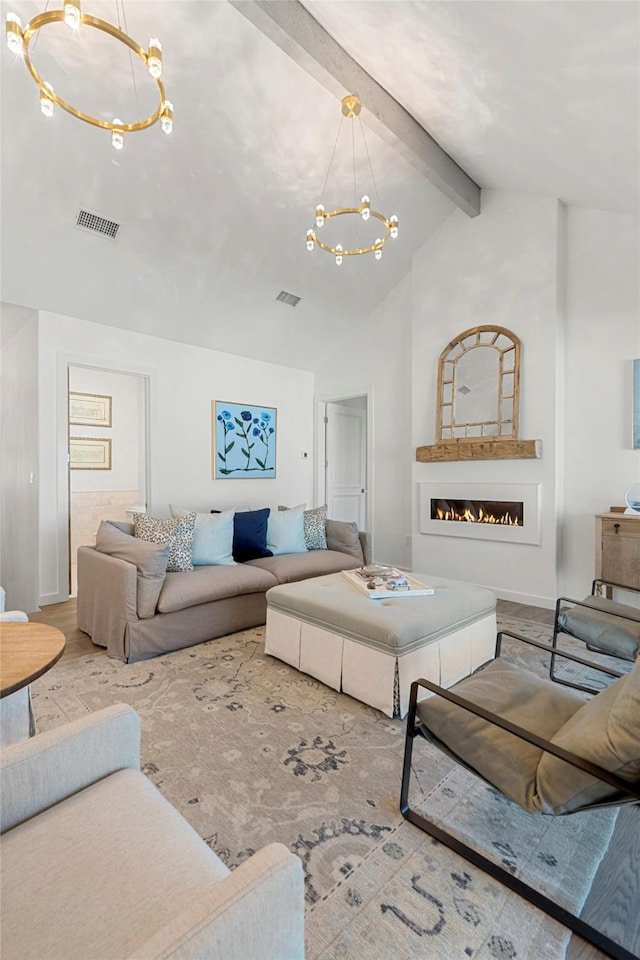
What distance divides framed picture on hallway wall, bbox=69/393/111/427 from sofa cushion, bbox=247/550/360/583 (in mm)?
3288

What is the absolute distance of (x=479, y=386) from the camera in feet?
14.8

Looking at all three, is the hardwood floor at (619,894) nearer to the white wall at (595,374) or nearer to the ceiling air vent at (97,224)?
the white wall at (595,374)

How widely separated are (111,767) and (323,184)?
14.3ft

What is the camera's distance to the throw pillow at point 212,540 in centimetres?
362

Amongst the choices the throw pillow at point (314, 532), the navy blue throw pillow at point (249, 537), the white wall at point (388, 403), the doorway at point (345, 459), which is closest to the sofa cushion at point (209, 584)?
the navy blue throw pillow at point (249, 537)

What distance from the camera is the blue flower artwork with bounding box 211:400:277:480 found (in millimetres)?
5309

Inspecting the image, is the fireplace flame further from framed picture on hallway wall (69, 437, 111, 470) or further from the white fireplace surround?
framed picture on hallway wall (69, 437, 111, 470)

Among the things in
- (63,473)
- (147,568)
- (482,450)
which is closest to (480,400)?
(482,450)

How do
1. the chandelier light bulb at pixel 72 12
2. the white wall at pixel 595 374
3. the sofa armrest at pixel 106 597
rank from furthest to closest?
1. the white wall at pixel 595 374
2. the sofa armrest at pixel 106 597
3. the chandelier light bulb at pixel 72 12

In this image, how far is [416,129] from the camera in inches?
138

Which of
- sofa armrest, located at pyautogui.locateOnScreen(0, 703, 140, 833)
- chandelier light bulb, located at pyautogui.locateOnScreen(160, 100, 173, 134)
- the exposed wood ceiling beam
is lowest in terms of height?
sofa armrest, located at pyautogui.locateOnScreen(0, 703, 140, 833)

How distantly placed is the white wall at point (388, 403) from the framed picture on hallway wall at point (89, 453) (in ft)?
10.6

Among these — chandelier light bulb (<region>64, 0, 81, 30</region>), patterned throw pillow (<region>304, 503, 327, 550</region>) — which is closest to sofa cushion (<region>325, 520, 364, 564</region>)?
patterned throw pillow (<region>304, 503, 327, 550</region>)

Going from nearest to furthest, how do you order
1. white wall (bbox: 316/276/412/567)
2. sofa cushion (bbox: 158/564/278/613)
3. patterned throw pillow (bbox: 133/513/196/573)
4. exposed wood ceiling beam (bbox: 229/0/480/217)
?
exposed wood ceiling beam (bbox: 229/0/480/217), sofa cushion (bbox: 158/564/278/613), patterned throw pillow (bbox: 133/513/196/573), white wall (bbox: 316/276/412/567)
